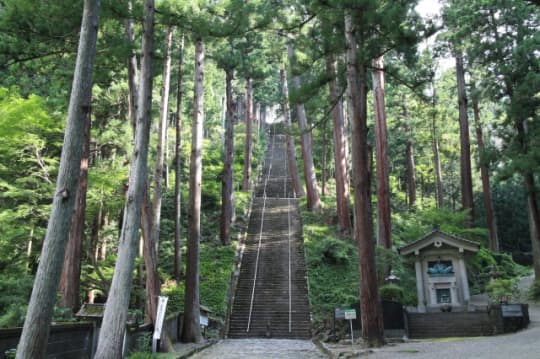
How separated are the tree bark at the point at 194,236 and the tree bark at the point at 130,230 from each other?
4841mm

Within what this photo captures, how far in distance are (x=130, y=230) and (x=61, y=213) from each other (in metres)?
2.03

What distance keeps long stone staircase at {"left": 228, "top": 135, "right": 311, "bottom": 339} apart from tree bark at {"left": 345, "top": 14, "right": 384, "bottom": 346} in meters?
5.79

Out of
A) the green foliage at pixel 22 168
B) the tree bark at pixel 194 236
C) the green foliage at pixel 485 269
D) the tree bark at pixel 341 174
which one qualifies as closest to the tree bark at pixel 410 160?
the green foliage at pixel 485 269

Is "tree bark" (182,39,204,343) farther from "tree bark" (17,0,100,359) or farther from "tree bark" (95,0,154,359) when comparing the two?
"tree bark" (17,0,100,359)

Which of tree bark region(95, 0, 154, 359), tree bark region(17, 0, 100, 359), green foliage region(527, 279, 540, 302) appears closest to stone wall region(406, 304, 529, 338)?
green foliage region(527, 279, 540, 302)

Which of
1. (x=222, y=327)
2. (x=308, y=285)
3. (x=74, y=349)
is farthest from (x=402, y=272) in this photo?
(x=74, y=349)

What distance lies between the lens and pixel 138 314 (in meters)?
11.3

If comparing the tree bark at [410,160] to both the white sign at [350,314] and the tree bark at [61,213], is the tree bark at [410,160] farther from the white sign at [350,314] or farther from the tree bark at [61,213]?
the tree bark at [61,213]

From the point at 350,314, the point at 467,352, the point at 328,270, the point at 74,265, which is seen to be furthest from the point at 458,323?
the point at 74,265

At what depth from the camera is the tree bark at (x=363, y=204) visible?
932 cm

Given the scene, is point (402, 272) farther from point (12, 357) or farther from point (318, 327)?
point (12, 357)

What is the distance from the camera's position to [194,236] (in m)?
13.1

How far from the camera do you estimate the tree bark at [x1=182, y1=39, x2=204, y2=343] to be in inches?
496

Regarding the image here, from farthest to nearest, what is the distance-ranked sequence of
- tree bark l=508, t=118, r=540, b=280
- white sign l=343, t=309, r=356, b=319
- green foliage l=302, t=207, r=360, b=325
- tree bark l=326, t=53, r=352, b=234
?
1. tree bark l=326, t=53, r=352, b=234
2. tree bark l=508, t=118, r=540, b=280
3. green foliage l=302, t=207, r=360, b=325
4. white sign l=343, t=309, r=356, b=319
